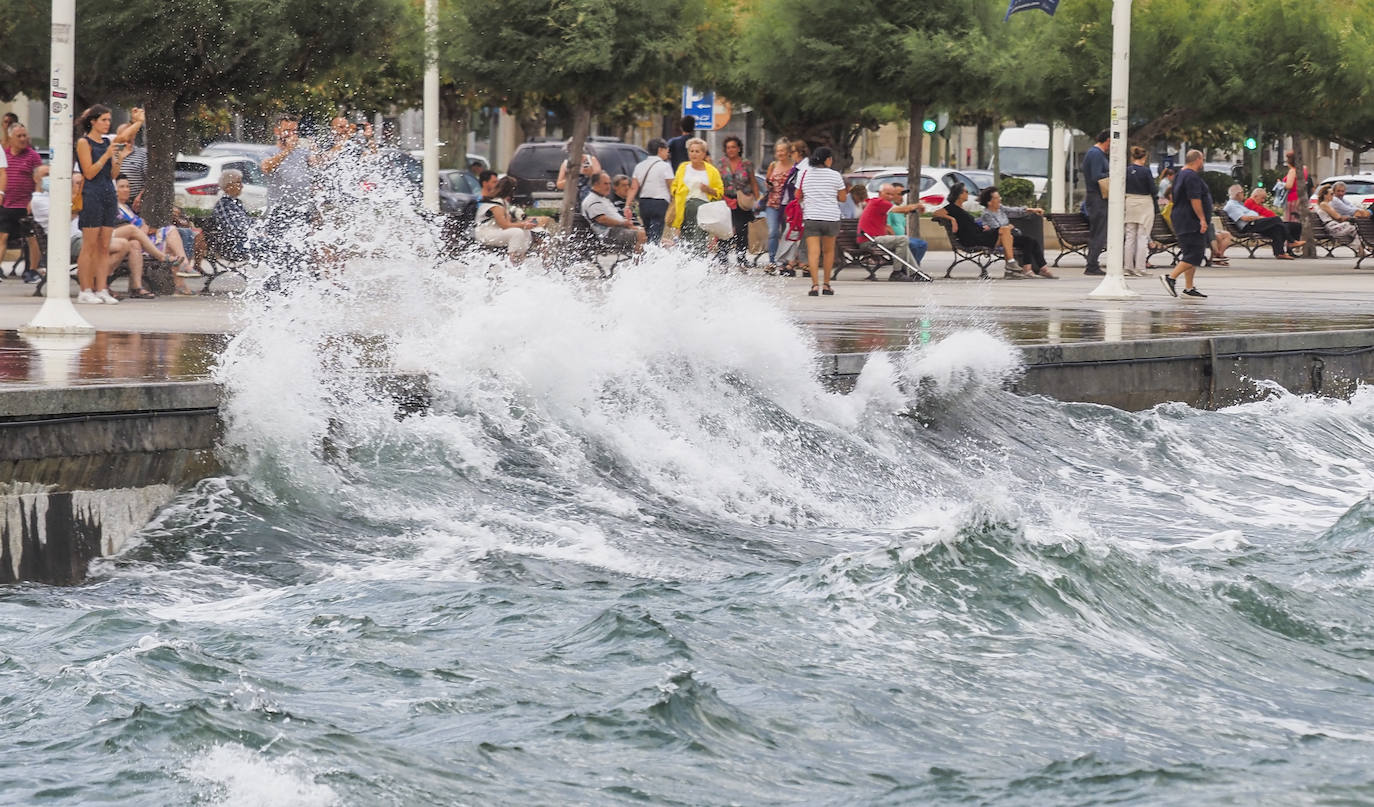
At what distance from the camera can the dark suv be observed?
122 ft

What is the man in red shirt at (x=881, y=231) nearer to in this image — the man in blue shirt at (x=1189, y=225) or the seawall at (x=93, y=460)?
the man in blue shirt at (x=1189, y=225)

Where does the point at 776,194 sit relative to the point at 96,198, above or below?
above

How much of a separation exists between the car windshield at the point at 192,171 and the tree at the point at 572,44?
8838 mm

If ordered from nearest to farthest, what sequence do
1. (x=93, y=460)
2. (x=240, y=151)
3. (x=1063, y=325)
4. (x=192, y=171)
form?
(x=93, y=460) < (x=1063, y=325) < (x=192, y=171) < (x=240, y=151)

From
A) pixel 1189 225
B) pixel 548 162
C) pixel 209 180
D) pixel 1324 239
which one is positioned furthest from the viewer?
pixel 548 162

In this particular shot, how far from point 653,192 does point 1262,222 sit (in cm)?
1265

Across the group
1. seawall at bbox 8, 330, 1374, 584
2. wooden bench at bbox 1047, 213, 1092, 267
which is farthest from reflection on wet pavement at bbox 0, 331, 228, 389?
wooden bench at bbox 1047, 213, 1092, 267

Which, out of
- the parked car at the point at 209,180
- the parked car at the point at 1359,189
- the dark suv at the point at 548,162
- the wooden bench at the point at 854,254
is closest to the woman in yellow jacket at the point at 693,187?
the wooden bench at the point at 854,254

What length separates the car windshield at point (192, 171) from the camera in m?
30.8

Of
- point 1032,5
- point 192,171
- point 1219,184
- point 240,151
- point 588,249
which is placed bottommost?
point 588,249

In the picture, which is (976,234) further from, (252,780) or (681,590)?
(252,780)

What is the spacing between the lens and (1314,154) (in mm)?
58969

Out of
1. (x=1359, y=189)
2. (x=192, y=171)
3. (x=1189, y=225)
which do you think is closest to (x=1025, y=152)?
(x=1359, y=189)

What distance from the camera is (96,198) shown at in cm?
1478
